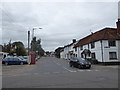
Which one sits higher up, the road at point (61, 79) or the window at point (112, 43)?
the window at point (112, 43)

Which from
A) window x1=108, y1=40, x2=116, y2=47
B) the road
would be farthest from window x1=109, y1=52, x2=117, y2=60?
the road

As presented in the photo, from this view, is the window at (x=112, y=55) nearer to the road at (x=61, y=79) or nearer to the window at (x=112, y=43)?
the window at (x=112, y=43)

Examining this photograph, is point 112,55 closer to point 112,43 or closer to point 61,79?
point 112,43

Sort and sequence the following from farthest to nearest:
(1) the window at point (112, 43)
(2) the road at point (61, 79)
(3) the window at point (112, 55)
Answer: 1. (1) the window at point (112, 43)
2. (3) the window at point (112, 55)
3. (2) the road at point (61, 79)

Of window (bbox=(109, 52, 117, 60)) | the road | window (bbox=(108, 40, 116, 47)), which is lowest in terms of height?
the road

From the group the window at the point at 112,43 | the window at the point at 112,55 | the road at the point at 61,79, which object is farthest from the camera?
the window at the point at 112,43

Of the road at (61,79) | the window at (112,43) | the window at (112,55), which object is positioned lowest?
the road at (61,79)

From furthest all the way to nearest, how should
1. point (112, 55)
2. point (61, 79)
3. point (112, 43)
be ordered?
1. point (112, 43)
2. point (112, 55)
3. point (61, 79)

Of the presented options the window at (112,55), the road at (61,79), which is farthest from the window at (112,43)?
the road at (61,79)

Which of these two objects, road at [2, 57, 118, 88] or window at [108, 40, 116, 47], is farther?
window at [108, 40, 116, 47]

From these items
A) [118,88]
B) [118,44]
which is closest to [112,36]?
[118,44]

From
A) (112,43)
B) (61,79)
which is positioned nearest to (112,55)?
(112,43)

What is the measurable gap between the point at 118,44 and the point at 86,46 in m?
10.3

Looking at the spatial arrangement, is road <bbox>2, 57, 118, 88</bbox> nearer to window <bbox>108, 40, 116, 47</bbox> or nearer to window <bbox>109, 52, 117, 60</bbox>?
window <bbox>109, 52, 117, 60</bbox>
